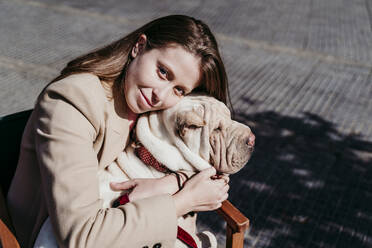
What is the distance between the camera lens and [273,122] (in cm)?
524

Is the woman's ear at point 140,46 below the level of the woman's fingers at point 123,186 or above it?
above

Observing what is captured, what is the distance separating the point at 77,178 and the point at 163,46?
2.54 ft

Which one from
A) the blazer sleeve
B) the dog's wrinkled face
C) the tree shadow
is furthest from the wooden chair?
the tree shadow

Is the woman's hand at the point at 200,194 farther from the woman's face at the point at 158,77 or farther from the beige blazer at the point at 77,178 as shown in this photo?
the woman's face at the point at 158,77

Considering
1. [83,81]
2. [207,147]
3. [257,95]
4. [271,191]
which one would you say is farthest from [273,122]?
[83,81]

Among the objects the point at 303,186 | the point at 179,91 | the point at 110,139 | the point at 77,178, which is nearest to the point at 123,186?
the point at 110,139

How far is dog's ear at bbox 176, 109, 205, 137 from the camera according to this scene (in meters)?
2.01

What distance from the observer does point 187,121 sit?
78.9 inches

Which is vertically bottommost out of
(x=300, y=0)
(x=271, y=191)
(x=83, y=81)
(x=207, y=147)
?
(x=300, y=0)

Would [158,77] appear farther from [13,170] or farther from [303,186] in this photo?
[303,186]

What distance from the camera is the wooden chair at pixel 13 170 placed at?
6.85ft

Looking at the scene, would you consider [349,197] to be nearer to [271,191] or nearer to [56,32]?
[271,191]

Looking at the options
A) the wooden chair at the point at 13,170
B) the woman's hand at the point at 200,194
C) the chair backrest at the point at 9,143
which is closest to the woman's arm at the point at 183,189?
the woman's hand at the point at 200,194

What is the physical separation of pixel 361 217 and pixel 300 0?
775 centimetres
